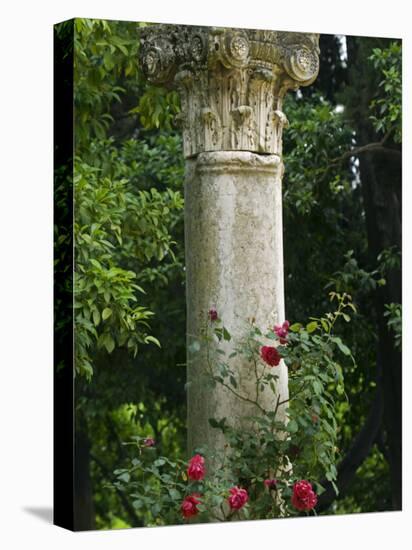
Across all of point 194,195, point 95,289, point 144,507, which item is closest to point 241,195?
point 194,195

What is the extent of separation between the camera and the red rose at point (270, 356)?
861cm

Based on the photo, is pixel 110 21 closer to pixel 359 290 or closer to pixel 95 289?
pixel 95 289

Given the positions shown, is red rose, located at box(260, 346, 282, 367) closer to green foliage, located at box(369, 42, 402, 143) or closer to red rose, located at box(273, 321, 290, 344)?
red rose, located at box(273, 321, 290, 344)

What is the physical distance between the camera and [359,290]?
9445 mm

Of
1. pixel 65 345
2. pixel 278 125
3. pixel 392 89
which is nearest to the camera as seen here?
pixel 65 345

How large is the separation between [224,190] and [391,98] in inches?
57.7

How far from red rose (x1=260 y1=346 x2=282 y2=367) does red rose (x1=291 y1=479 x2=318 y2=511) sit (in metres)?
0.70

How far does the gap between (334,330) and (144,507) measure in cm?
171

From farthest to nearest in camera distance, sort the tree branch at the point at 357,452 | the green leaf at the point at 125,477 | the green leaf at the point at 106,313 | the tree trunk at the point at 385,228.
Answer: the tree trunk at the point at 385,228 → the tree branch at the point at 357,452 → the green leaf at the point at 106,313 → the green leaf at the point at 125,477

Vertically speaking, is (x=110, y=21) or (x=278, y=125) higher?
(x=110, y=21)

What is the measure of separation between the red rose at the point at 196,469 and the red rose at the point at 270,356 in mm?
672

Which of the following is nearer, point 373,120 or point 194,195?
point 194,195

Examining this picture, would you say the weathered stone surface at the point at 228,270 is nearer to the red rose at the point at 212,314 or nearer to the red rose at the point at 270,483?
the red rose at the point at 212,314

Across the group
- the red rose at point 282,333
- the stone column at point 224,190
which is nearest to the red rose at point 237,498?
the stone column at point 224,190
